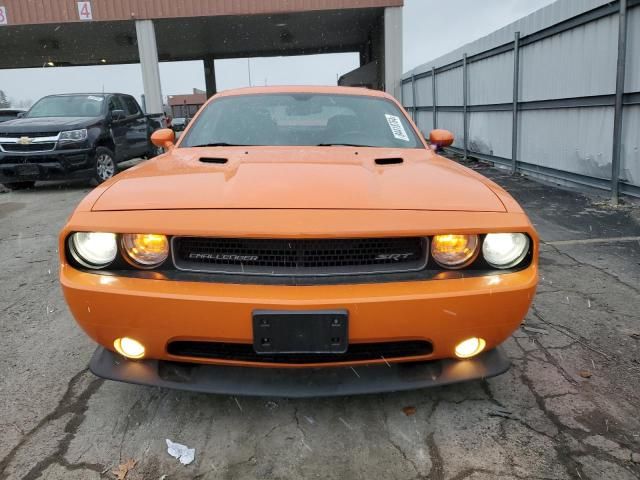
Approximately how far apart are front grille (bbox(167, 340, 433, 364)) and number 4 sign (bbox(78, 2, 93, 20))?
17252 millimetres

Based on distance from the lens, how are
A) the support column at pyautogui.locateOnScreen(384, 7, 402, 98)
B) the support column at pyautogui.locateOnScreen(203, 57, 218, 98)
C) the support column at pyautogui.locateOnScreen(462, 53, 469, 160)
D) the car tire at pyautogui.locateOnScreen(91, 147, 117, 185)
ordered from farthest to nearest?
the support column at pyautogui.locateOnScreen(203, 57, 218, 98) → the support column at pyautogui.locateOnScreen(384, 7, 402, 98) → the support column at pyautogui.locateOnScreen(462, 53, 469, 160) → the car tire at pyautogui.locateOnScreen(91, 147, 117, 185)

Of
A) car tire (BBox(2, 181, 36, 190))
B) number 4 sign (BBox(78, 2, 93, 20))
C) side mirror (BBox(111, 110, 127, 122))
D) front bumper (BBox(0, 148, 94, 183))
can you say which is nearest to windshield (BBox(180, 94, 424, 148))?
front bumper (BBox(0, 148, 94, 183))

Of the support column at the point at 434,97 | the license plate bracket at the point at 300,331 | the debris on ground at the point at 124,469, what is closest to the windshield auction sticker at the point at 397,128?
the license plate bracket at the point at 300,331

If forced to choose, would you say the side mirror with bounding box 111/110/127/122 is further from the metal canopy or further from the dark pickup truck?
the metal canopy

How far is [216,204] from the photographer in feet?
6.21

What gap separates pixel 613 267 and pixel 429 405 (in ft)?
8.39

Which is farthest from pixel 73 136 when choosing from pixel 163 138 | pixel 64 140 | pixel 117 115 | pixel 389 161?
pixel 389 161

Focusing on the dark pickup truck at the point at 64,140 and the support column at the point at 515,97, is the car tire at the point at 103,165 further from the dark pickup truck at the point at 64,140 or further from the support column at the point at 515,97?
the support column at the point at 515,97

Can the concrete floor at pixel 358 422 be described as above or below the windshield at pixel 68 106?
below

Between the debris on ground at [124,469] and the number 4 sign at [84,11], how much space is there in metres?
17.4

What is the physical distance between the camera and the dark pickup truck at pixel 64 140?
27.2ft

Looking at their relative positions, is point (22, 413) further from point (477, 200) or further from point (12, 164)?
point (12, 164)

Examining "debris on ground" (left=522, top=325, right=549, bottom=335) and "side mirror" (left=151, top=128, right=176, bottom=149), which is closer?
"debris on ground" (left=522, top=325, right=549, bottom=335)

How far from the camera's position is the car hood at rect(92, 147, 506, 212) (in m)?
1.91
